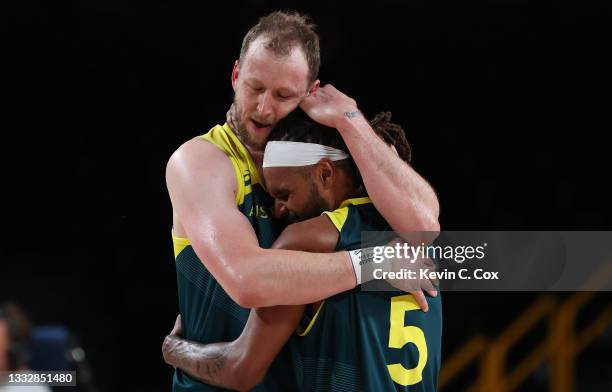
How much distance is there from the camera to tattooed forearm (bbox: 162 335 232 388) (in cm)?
262

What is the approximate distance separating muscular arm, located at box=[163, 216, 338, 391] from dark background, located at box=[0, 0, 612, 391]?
16.0 ft

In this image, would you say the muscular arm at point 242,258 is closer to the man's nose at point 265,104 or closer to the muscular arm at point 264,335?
the muscular arm at point 264,335

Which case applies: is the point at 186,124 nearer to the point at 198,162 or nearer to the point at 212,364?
the point at 198,162

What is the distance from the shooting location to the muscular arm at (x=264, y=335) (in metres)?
2.49

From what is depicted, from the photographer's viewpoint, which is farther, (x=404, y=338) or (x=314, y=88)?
(x=314, y=88)

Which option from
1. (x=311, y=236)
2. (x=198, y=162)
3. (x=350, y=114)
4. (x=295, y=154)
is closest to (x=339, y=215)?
(x=311, y=236)

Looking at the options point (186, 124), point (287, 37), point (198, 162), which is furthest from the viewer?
point (186, 124)

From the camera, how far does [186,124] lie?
8188mm

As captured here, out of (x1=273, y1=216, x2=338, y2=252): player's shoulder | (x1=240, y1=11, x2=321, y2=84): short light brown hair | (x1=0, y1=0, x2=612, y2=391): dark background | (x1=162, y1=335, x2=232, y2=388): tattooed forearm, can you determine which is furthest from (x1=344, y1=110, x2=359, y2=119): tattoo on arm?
(x1=0, y1=0, x2=612, y2=391): dark background

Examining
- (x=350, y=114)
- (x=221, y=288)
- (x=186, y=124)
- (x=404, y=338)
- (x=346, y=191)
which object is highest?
(x=186, y=124)

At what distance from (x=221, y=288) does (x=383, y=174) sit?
635 mm

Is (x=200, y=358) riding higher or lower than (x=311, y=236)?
lower

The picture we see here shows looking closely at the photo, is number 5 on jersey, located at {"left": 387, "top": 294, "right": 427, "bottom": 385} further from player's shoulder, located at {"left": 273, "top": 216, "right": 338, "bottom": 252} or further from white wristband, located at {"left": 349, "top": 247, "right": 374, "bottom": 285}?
player's shoulder, located at {"left": 273, "top": 216, "right": 338, "bottom": 252}

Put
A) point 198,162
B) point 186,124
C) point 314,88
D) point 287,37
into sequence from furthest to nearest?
point 186,124, point 314,88, point 287,37, point 198,162
